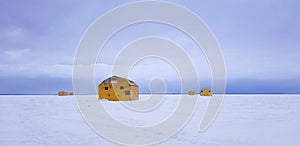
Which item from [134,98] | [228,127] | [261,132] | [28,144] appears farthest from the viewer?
[134,98]

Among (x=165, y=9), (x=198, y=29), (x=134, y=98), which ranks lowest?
(x=134, y=98)

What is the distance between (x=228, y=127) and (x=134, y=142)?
3.77m

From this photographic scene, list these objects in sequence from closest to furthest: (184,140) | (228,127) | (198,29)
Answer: (184,140), (228,127), (198,29)

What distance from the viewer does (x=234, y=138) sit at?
6090 millimetres

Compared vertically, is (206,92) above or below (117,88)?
below

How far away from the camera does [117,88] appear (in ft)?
61.9

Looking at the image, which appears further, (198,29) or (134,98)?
(134,98)

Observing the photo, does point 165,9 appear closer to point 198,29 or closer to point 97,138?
point 198,29

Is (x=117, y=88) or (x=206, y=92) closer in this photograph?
(x=117, y=88)

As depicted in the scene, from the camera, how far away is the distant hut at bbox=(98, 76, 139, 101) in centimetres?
1877

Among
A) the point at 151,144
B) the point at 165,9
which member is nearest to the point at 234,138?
the point at 151,144

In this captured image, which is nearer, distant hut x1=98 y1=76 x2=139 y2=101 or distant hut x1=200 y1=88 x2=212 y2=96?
distant hut x1=98 y1=76 x2=139 y2=101

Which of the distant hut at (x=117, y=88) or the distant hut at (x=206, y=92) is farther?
the distant hut at (x=206, y=92)

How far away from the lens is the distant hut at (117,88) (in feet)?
61.6
